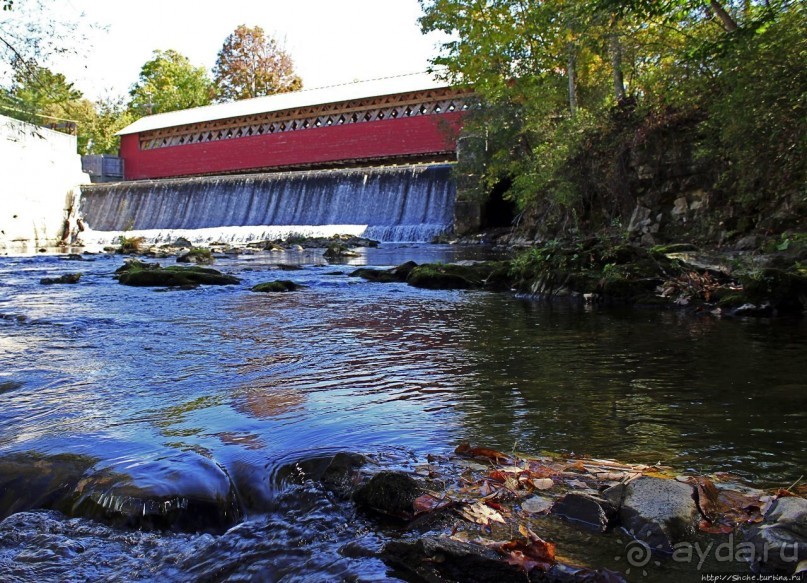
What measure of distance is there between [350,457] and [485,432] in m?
0.79

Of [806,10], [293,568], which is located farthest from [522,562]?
[806,10]

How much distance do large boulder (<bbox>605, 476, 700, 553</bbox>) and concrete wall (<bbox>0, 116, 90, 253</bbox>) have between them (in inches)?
1194

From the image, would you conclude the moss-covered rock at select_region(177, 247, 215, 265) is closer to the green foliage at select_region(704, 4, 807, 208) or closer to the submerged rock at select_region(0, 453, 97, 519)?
the green foliage at select_region(704, 4, 807, 208)

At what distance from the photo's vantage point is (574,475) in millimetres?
2742

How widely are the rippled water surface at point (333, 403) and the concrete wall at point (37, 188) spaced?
25389 millimetres

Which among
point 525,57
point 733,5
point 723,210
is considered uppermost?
point 525,57

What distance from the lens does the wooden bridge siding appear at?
30750 millimetres

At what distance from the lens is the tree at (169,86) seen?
181ft

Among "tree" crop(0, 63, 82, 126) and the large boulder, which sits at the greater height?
"tree" crop(0, 63, 82, 126)

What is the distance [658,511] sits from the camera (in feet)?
7.41

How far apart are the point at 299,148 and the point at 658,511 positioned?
111 ft

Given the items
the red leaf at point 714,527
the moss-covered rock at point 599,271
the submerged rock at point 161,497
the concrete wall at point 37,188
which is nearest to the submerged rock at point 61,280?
the moss-covered rock at point 599,271

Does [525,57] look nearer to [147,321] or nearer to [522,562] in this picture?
[147,321]

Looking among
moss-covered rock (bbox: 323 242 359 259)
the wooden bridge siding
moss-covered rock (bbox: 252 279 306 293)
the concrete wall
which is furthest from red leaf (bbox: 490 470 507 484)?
the concrete wall
